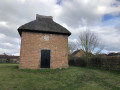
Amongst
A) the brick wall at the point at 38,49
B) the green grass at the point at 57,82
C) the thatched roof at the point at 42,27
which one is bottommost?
the green grass at the point at 57,82

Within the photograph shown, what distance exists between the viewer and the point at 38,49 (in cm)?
1559

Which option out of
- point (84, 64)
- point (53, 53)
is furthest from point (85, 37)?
point (53, 53)

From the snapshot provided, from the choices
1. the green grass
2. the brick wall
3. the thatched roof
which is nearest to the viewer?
the green grass

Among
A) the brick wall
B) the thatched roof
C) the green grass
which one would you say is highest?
the thatched roof

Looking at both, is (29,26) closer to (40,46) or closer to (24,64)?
(40,46)

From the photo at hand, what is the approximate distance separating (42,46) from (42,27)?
2.81 m

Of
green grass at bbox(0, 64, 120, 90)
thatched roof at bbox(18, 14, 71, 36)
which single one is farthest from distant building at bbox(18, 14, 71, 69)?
green grass at bbox(0, 64, 120, 90)

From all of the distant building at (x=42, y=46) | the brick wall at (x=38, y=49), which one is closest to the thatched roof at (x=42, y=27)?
the distant building at (x=42, y=46)

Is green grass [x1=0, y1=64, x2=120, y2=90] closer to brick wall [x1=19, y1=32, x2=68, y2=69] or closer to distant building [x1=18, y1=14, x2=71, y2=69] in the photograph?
brick wall [x1=19, y1=32, x2=68, y2=69]

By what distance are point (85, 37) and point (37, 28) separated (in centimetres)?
1813

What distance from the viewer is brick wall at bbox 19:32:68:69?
15.1m

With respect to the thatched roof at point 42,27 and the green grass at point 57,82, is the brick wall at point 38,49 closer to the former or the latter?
the thatched roof at point 42,27

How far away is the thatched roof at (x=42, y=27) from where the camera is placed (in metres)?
15.5

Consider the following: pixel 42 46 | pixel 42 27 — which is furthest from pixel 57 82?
pixel 42 27
